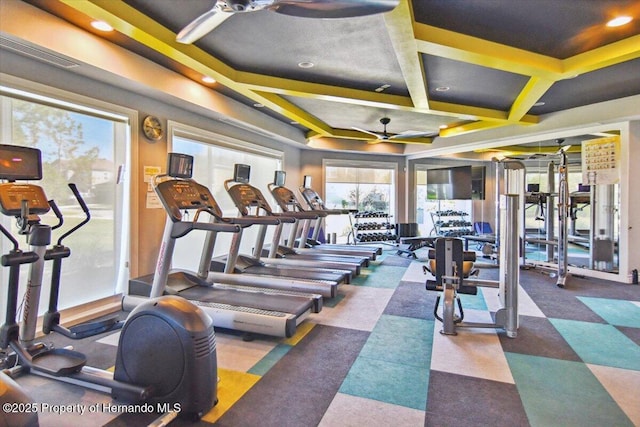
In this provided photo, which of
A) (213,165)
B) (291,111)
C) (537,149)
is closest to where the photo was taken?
(213,165)

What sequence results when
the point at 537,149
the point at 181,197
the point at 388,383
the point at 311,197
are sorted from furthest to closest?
the point at 537,149, the point at 311,197, the point at 181,197, the point at 388,383

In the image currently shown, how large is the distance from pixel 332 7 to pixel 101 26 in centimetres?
230

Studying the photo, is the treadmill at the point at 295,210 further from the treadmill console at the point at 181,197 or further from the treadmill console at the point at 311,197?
the treadmill console at the point at 181,197

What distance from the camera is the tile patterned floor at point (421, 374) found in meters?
2.04

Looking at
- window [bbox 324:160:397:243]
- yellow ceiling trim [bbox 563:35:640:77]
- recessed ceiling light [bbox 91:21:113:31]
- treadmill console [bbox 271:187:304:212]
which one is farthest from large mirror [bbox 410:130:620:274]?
recessed ceiling light [bbox 91:21:113:31]

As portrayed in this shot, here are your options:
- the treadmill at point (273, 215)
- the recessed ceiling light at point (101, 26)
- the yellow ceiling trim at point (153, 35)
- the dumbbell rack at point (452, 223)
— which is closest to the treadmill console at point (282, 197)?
the treadmill at point (273, 215)

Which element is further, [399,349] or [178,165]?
[178,165]

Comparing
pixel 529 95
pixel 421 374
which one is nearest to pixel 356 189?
pixel 529 95

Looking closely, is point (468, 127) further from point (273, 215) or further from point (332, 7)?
point (332, 7)

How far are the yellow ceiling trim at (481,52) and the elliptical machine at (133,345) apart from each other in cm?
293

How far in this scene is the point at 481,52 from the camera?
3.42 meters

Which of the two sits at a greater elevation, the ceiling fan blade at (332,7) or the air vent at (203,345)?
the ceiling fan blade at (332,7)

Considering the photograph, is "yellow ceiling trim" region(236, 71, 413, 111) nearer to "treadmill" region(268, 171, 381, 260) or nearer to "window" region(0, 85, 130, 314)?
"treadmill" region(268, 171, 381, 260)

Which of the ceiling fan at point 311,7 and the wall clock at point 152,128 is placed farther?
the wall clock at point 152,128
